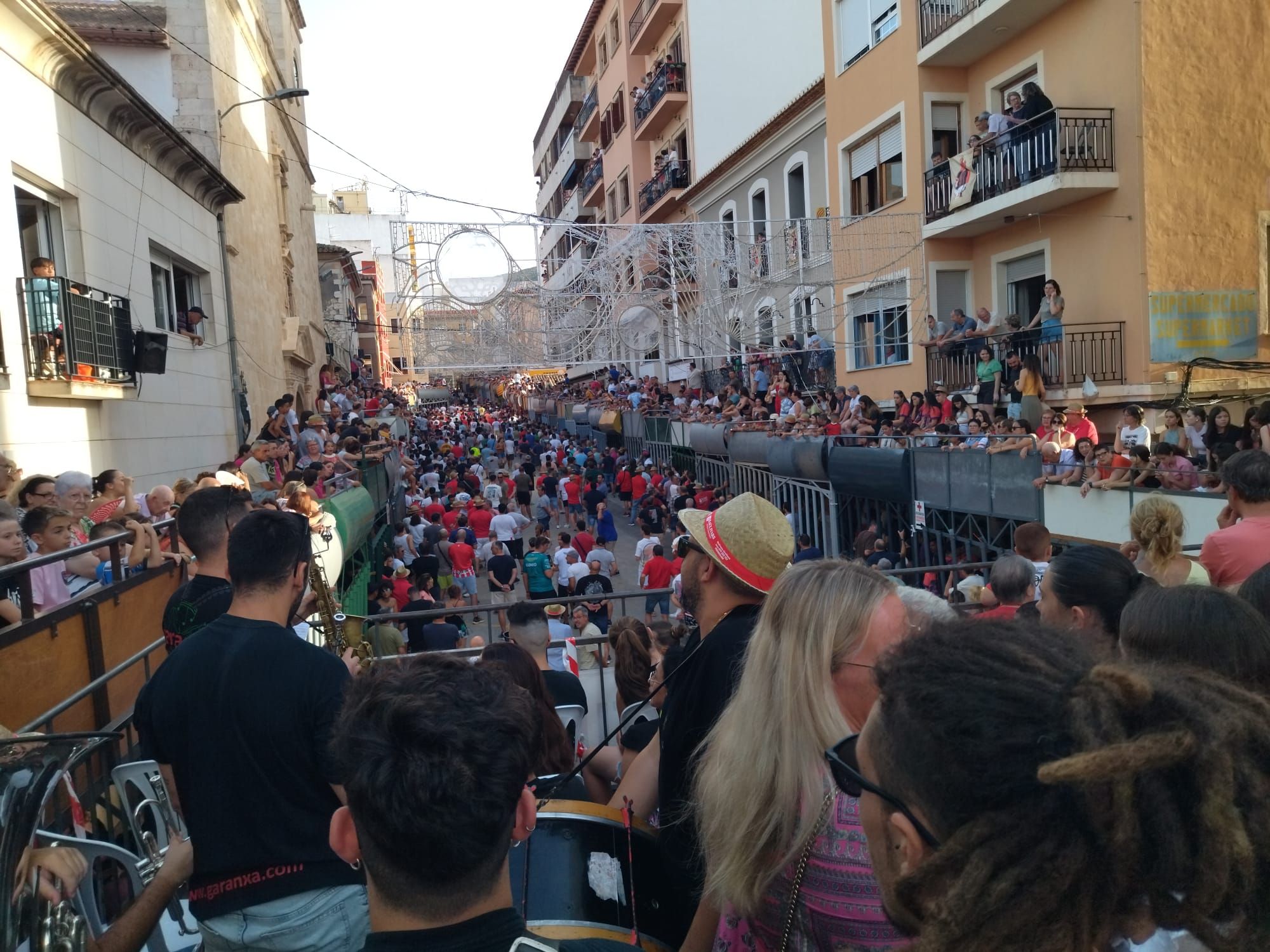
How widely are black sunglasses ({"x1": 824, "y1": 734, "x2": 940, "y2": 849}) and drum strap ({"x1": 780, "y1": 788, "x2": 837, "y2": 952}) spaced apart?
397mm

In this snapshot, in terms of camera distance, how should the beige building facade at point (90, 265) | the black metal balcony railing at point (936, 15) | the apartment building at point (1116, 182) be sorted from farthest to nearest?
the black metal balcony railing at point (936, 15) < the apartment building at point (1116, 182) < the beige building facade at point (90, 265)

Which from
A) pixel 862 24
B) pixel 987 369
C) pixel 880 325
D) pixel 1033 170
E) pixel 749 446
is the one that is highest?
pixel 862 24

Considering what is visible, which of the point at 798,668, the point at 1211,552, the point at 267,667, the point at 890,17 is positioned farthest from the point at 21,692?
the point at 890,17

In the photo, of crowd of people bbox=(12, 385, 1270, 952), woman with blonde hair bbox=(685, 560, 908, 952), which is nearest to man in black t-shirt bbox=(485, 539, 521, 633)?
crowd of people bbox=(12, 385, 1270, 952)

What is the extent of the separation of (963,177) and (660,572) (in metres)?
8.81

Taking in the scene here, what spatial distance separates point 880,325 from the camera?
1941cm

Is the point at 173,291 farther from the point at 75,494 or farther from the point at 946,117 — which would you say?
the point at 946,117

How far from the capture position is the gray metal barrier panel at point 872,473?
14.6 m

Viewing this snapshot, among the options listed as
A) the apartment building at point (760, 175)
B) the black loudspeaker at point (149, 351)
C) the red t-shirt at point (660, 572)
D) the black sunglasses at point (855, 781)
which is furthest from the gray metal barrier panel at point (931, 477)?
the black sunglasses at point (855, 781)

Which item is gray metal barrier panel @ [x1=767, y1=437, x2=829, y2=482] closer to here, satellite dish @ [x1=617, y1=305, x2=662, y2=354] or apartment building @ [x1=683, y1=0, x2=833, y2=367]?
apartment building @ [x1=683, y1=0, x2=833, y2=367]

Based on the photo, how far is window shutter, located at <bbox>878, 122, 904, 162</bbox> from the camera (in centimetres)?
1825

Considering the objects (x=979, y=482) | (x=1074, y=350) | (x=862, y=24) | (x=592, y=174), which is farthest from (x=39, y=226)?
(x=592, y=174)

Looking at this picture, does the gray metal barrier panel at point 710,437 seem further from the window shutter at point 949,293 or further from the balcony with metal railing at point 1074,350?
the balcony with metal railing at point 1074,350

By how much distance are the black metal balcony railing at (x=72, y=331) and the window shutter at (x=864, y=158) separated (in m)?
14.2
